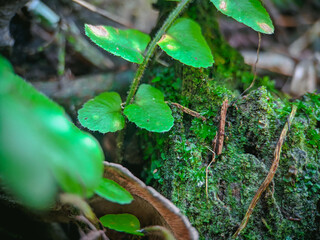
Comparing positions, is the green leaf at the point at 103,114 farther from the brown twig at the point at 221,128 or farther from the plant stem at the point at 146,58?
the brown twig at the point at 221,128

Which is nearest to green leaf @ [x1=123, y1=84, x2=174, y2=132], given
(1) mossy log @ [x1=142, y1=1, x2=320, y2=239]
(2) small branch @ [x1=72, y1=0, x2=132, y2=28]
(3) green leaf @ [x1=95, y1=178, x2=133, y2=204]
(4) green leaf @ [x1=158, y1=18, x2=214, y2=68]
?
(1) mossy log @ [x1=142, y1=1, x2=320, y2=239]

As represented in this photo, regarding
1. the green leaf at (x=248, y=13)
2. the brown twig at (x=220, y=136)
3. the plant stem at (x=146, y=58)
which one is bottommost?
the brown twig at (x=220, y=136)

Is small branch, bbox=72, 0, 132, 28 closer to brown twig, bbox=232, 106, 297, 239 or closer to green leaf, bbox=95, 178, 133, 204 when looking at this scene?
green leaf, bbox=95, 178, 133, 204

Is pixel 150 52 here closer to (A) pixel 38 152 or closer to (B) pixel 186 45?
(B) pixel 186 45

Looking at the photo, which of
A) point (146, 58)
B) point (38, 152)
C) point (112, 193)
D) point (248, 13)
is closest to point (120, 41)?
point (146, 58)

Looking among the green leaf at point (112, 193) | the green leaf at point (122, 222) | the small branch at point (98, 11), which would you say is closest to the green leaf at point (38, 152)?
the green leaf at point (112, 193)
